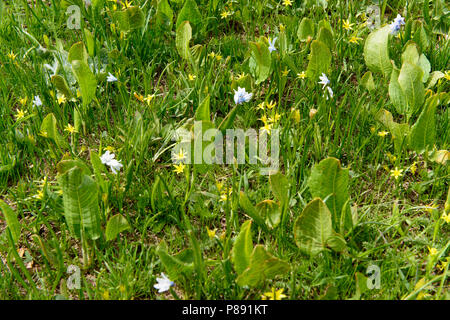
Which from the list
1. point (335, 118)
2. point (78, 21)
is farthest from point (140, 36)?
point (335, 118)

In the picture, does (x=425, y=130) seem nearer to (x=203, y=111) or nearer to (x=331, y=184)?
(x=331, y=184)

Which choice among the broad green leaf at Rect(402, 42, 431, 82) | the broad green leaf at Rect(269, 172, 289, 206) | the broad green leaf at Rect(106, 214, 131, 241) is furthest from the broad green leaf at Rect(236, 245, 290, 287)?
the broad green leaf at Rect(402, 42, 431, 82)

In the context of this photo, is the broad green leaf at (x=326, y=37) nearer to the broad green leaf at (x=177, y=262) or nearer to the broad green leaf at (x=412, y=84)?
the broad green leaf at (x=412, y=84)

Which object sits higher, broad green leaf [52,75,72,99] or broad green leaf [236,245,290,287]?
broad green leaf [52,75,72,99]

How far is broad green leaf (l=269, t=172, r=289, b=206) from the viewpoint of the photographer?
1.85 metres

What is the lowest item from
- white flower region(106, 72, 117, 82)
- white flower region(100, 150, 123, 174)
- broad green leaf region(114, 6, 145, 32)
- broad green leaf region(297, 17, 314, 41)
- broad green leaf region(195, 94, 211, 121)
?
white flower region(100, 150, 123, 174)

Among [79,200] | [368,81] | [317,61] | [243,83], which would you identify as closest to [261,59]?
[243,83]

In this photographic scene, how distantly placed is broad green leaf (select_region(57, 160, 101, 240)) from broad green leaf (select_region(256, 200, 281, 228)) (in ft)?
1.87

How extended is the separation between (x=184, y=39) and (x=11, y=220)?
48.5 inches

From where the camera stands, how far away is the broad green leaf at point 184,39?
8.46ft

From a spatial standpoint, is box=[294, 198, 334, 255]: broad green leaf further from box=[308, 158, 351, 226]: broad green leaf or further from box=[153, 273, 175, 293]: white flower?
box=[153, 273, 175, 293]: white flower

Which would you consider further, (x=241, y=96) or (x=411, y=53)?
(x=411, y=53)
